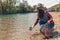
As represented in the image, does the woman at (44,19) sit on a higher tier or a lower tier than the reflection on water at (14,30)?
higher

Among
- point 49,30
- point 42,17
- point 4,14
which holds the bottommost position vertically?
point 4,14

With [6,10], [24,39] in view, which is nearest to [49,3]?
[24,39]

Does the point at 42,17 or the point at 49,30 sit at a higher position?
the point at 42,17

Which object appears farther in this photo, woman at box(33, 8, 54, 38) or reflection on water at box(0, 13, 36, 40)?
reflection on water at box(0, 13, 36, 40)

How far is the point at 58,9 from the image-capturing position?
5375 mm

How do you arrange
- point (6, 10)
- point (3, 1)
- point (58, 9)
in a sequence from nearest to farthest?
1. point (58, 9)
2. point (3, 1)
3. point (6, 10)

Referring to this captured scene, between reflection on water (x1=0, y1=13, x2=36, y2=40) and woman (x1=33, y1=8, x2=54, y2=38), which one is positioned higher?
woman (x1=33, y1=8, x2=54, y2=38)

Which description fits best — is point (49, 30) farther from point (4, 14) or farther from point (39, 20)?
point (4, 14)

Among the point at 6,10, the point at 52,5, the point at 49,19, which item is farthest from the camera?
the point at 6,10

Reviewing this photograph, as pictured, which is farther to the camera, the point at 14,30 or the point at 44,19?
the point at 14,30

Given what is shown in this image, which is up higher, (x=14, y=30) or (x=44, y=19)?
(x=44, y=19)

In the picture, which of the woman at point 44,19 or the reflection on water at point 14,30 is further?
the reflection on water at point 14,30

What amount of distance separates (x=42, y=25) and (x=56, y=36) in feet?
0.94

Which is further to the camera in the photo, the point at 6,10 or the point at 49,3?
the point at 6,10
